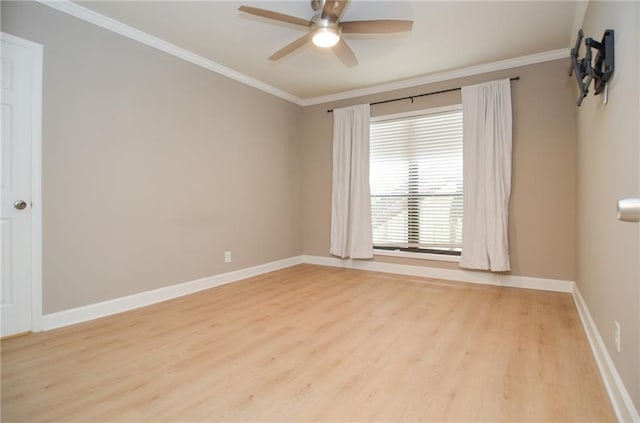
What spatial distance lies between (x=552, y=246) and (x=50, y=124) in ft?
16.2

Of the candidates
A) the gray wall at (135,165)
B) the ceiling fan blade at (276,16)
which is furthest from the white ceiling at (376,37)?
the gray wall at (135,165)

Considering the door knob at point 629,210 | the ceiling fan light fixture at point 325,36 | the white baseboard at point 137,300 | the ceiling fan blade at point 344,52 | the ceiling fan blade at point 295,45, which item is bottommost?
the white baseboard at point 137,300

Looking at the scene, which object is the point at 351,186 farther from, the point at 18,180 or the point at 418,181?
the point at 18,180

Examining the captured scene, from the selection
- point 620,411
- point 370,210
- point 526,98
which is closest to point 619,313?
point 620,411

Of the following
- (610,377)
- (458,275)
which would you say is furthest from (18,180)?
(458,275)

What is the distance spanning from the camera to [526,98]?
3.73 meters

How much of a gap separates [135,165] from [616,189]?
3608mm

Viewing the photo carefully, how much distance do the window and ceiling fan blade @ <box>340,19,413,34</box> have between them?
1972mm

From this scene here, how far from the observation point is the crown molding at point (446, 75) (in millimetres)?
3591

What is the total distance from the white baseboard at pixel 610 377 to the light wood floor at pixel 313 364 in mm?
48

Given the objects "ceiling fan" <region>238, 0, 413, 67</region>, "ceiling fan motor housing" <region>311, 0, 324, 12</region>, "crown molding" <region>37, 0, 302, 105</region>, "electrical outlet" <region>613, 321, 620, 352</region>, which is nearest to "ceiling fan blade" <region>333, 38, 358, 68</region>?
"ceiling fan" <region>238, 0, 413, 67</region>

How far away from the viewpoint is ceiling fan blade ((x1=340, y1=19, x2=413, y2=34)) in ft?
8.04

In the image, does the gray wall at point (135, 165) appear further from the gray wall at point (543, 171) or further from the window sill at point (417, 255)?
the gray wall at point (543, 171)

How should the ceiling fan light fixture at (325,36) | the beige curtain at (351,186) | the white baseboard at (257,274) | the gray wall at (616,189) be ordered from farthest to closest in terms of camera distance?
1. the beige curtain at (351,186)
2. the white baseboard at (257,274)
3. the ceiling fan light fixture at (325,36)
4. the gray wall at (616,189)
